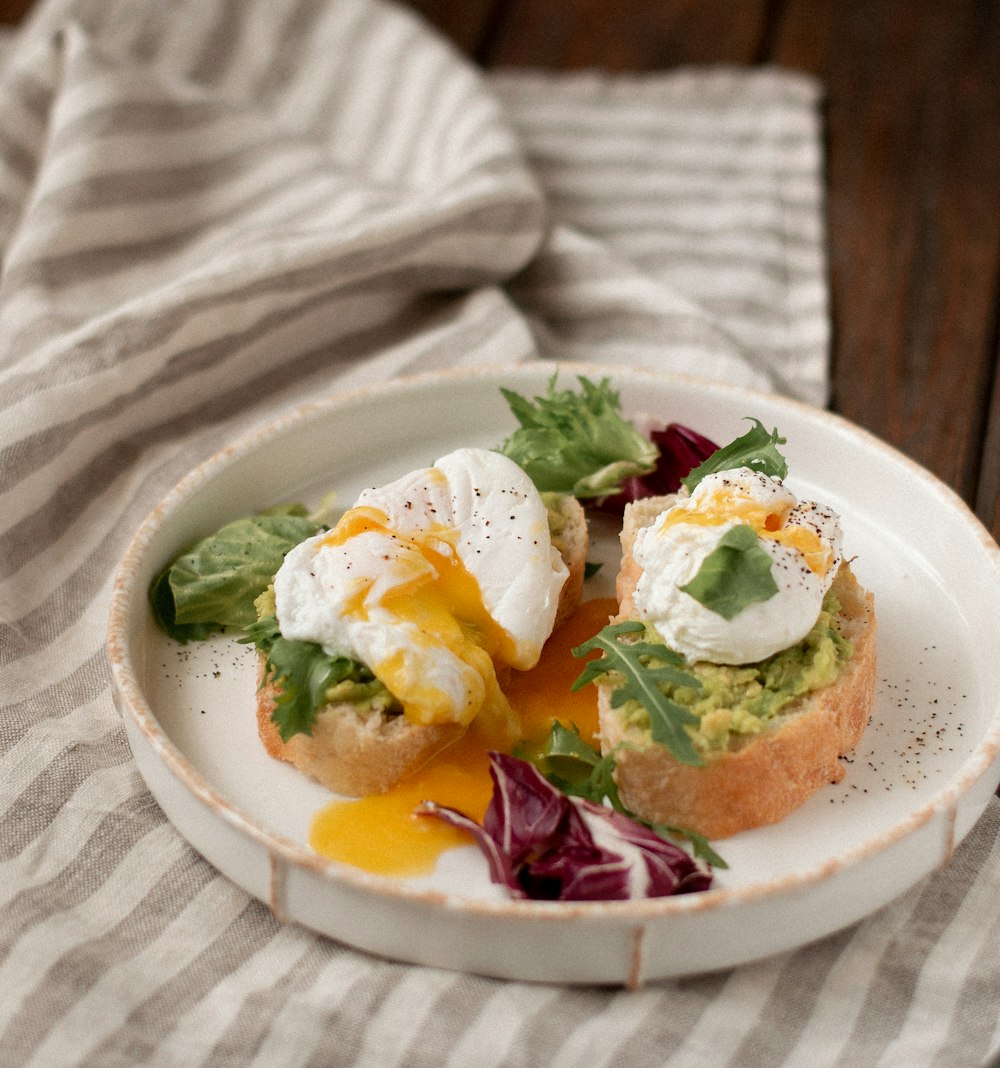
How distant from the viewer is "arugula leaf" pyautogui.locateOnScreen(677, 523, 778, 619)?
3199mm

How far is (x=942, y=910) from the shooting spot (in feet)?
10.7

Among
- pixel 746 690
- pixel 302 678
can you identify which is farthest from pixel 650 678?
pixel 302 678

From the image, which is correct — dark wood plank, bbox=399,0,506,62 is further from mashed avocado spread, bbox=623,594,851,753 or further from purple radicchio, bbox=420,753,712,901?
purple radicchio, bbox=420,753,712,901

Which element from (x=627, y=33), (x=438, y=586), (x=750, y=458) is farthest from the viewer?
(x=627, y=33)

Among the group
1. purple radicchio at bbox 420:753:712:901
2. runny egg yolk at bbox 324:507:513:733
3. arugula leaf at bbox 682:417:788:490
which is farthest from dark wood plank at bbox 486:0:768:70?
purple radicchio at bbox 420:753:712:901

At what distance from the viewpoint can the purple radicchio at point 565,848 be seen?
300 cm

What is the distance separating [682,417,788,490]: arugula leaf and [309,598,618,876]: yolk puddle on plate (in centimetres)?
64

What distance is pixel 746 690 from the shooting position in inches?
130

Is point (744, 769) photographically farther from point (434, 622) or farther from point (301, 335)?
point (301, 335)

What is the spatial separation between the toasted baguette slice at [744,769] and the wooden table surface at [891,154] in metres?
1.72

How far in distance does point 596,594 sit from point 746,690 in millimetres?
851

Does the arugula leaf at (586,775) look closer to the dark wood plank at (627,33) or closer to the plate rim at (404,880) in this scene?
the plate rim at (404,880)

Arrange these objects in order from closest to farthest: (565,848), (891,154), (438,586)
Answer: (565,848) < (438,586) < (891,154)

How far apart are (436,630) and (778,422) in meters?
1.69
